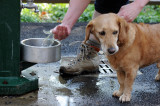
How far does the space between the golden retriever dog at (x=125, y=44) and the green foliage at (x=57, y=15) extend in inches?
136

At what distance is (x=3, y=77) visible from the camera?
3219 millimetres

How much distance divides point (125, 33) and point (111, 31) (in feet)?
0.56

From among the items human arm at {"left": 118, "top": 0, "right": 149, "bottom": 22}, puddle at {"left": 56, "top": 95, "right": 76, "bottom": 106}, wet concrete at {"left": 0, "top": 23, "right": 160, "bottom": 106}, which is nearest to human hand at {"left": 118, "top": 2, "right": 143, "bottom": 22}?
human arm at {"left": 118, "top": 0, "right": 149, "bottom": 22}

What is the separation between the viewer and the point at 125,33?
9.73ft

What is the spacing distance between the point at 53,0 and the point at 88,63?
8.35ft

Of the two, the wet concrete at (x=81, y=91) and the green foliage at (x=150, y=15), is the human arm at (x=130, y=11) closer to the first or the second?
the wet concrete at (x=81, y=91)

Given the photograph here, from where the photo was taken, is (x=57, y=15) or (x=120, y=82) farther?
(x=57, y=15)

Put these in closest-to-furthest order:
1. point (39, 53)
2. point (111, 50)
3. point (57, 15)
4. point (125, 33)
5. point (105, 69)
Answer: point (111, 50) → point (125, 33) → point (39, 53) → point (105, 69) → point (57, 15)

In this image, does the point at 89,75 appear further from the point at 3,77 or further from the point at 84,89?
the point at 3,77

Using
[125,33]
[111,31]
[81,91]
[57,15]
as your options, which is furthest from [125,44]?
[57,15]

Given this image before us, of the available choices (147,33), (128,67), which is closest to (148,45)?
(147,33)

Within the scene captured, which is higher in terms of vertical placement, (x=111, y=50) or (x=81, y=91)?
(x=111, y=50)

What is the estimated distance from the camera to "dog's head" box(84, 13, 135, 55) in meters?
2.85

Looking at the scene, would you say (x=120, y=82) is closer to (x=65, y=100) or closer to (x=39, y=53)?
(x=65, y=100)
